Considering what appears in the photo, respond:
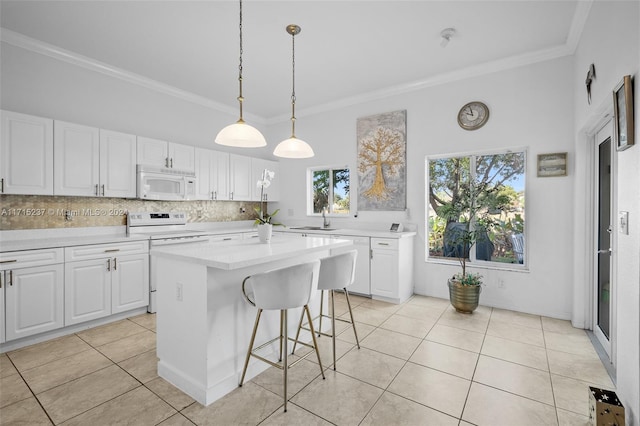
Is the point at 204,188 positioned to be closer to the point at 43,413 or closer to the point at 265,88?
the point at 265,88

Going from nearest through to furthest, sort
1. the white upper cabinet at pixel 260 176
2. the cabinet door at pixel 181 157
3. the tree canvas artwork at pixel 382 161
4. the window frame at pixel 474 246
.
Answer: the window frame at pixel 474 246 < the cabinet door at pixel 181 157 < the tree canvas artwork at pixel 382 161 < the white upper cabinet at pixel 260 176

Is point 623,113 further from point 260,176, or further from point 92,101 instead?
point 92,101

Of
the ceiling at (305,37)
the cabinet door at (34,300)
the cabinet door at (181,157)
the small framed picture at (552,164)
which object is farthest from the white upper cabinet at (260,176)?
the small framed picture at (552,164)

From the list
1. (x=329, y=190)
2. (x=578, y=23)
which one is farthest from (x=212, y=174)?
(x=578, y=23)

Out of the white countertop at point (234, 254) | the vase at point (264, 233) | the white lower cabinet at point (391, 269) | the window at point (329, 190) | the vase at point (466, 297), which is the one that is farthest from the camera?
the window at point (329, 190)

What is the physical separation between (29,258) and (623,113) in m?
4.58

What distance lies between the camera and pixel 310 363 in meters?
Answer: 2.48

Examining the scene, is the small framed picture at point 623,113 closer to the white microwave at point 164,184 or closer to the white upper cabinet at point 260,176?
the white upper cabinet at point 260,176

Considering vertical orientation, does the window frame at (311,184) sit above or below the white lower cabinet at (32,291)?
above

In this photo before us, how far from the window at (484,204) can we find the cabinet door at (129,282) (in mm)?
3609

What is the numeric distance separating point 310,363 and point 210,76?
370 cm

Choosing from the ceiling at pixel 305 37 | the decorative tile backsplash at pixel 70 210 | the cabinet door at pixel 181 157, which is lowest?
the decorative tile backsplash at pixel 70 210

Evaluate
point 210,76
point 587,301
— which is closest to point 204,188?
point 210,76

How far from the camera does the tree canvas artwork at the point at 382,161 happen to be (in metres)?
4.46
